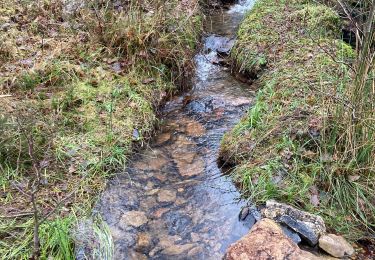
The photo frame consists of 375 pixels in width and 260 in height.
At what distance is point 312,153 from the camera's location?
144 inches

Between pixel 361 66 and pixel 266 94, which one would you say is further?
pixel 266 94

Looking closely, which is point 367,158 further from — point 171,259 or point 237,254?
point 171,259

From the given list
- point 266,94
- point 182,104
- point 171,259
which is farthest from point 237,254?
point 182,104

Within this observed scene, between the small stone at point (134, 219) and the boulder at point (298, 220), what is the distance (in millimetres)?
1071

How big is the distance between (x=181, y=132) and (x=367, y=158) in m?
2.18

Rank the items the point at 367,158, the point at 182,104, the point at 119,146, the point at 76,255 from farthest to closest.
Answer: the point at 182,104
the point at 119,146
the point at 367,158
the point at 76,255

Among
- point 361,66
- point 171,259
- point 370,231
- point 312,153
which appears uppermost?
point 361,66

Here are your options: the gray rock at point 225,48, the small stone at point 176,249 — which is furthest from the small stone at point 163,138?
the gray rock at point 225,48

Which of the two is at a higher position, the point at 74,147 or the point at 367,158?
the point at 367,158

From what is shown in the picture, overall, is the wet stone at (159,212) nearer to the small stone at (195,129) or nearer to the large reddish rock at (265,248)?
the large reddish rock at (265,248)

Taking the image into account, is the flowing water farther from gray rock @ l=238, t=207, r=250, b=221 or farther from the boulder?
the boulder

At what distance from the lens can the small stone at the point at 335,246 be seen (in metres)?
2.94

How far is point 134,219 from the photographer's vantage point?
11.5 feet

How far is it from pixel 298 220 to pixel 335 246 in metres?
0.33
